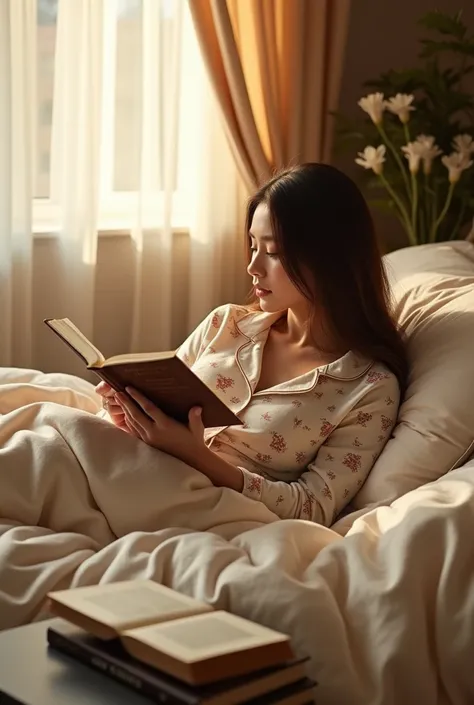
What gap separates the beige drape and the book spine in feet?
6.83

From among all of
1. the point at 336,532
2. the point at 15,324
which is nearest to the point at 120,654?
the point at 336,532

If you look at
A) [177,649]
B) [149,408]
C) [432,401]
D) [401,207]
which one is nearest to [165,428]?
[149,408]

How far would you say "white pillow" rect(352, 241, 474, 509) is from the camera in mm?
1932

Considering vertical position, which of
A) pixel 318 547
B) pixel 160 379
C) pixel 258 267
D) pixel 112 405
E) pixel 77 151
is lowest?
pixel 318 547

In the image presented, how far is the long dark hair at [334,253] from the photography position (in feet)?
6.53

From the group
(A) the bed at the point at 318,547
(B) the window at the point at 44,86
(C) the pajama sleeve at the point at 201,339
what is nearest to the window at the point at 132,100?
(B) the window at the point at 44,86

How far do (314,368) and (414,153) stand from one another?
116cm

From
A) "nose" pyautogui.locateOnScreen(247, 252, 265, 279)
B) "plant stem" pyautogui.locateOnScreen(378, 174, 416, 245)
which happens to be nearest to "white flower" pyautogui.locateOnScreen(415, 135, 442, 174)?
"plant stem" pyautogui.locateOnScreen(378, 174, 416, 245)

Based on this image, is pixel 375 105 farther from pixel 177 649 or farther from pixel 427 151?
pixel 177 649

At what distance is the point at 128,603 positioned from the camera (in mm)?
1315

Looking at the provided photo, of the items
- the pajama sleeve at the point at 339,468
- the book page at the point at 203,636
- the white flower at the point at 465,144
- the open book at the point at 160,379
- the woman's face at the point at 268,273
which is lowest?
the pajama sleeve at the point at 339,468

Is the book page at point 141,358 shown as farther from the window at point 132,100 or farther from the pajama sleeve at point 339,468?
the window at point 132,100

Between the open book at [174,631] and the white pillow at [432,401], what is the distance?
2.19 ft

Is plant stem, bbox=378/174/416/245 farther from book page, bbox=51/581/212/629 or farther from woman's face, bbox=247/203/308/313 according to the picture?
book page, bbox=51/581/212/629
